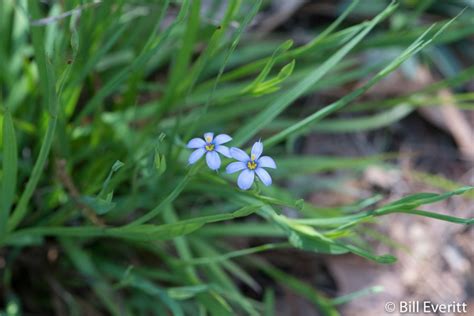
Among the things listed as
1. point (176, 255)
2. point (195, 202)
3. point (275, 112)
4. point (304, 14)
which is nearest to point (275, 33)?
point (304, 14)

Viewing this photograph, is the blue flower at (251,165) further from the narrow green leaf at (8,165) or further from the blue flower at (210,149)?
the narrow green leaf at (8,165)

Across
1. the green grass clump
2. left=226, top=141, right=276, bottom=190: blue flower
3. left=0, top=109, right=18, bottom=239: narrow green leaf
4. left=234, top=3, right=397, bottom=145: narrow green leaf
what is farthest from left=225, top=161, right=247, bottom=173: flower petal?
left=0, top=109, right=18, bottom=239: narrow green leaf

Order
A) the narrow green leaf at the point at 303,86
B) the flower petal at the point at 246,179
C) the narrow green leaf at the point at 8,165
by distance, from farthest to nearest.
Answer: the narrow green leaf at the point at 303,86 < the narrow green leaf at the point at 8,165 < the flower petal at the point at 246,179

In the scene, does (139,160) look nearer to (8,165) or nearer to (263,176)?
(8,165)

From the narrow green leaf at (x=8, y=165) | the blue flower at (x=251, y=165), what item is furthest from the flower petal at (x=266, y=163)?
the narrow green leaf at (x=8, y=165)

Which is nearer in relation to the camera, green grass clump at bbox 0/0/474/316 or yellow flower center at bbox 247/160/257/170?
yellow flower center at bbox 247/160/257/170

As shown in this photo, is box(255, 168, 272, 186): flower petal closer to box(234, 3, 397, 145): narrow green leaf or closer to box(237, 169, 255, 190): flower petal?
box(237, 169, 255, 190): flower petal
